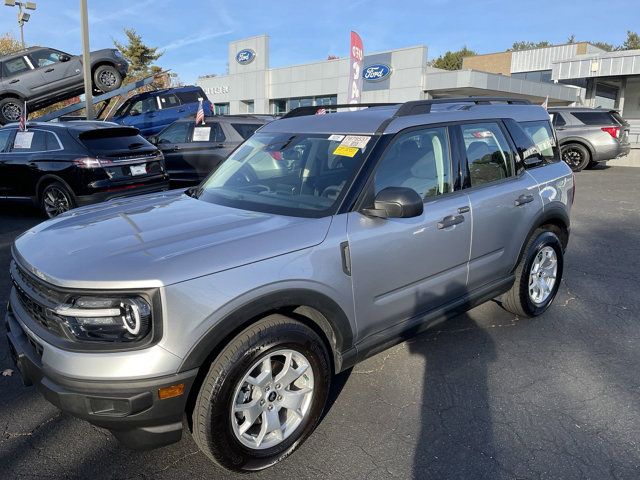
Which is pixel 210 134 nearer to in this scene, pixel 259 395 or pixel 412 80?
pixel 259 395

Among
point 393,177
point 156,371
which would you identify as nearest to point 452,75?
point 393,177

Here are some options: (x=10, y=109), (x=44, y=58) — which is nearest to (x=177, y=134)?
(x=10, y=109)

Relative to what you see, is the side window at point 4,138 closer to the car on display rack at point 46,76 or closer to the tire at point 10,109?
the car on display rack at point 46,76

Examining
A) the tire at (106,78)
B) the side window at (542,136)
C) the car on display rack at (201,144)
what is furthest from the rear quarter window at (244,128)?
the side window at (542,136)

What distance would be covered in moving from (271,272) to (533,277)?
9.38 feet

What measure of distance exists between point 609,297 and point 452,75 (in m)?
22.2

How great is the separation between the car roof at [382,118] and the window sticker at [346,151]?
144 millimetres

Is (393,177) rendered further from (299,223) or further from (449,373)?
(449,373)

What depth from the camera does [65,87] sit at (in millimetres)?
14594

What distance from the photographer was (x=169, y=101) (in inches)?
609

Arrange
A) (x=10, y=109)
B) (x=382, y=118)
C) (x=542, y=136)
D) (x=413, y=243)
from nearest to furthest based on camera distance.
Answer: (x=413, y=243) < (x=382, y=118) < (x=542, y=136) < (x=10, y=109)

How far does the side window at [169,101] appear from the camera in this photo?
15414 mm

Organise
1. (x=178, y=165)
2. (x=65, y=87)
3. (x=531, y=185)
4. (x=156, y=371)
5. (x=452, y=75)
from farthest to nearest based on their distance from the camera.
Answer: (x=452, y=75) < (x=65, y=87) < (x=178, y=165) < (x=531, y=185) < (x=156, y=371)

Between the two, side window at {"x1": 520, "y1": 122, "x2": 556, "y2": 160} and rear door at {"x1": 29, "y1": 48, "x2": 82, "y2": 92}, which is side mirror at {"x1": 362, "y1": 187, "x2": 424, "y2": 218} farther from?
rear door at {"x1": 29, "y1": 48, "x2": 82, "y2": 92}
